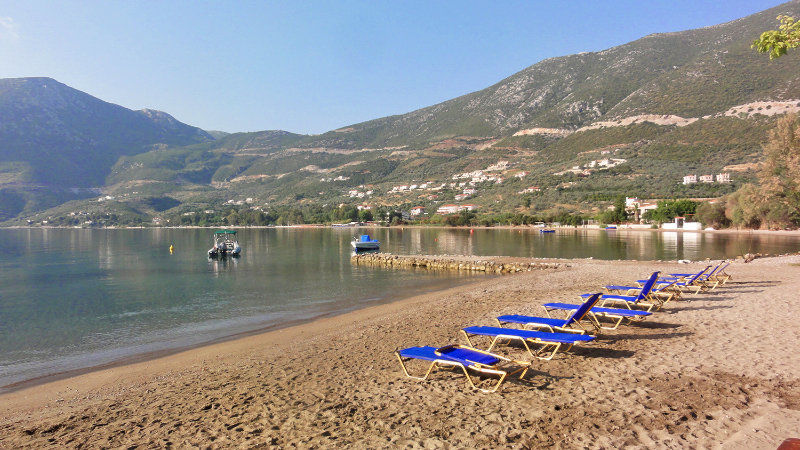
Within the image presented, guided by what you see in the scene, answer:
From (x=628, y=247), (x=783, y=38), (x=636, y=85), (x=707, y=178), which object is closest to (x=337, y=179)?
(x=636, y=85)

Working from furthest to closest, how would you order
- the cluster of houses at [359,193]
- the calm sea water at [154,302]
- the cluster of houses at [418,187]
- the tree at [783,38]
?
the cluster of houses at [359,193], the cluster of houses at [418,187], the calm sea water at [154,302], the tree at [783,38]

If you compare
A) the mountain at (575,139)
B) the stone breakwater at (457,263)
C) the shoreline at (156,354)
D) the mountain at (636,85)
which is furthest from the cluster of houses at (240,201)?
the shoreline at (156,354)

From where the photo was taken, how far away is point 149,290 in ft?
70.5

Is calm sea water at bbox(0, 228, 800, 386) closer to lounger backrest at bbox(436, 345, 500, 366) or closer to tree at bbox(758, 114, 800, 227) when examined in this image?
lounger backrest at bbox(436, 345, 500, 366)

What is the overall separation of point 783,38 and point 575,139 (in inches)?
Result: 4410

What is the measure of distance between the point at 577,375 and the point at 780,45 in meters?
4.56

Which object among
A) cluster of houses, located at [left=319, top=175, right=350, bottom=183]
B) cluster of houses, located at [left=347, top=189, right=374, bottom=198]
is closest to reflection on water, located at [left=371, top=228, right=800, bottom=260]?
cluster of houses, located at [left=347, top=189, right=374, bottom=198]

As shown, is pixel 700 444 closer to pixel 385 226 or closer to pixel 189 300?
pixel 189 300

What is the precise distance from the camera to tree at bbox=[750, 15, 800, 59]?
5.08 meters

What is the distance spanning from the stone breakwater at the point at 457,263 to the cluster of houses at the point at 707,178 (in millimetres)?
61499

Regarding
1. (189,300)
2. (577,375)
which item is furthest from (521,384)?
(189,300)

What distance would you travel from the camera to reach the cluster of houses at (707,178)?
70188 millimetres

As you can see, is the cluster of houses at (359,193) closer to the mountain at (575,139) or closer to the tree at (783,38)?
the mountain at (575,139)

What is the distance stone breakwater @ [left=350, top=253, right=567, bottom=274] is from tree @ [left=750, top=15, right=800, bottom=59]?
18.6 meters
